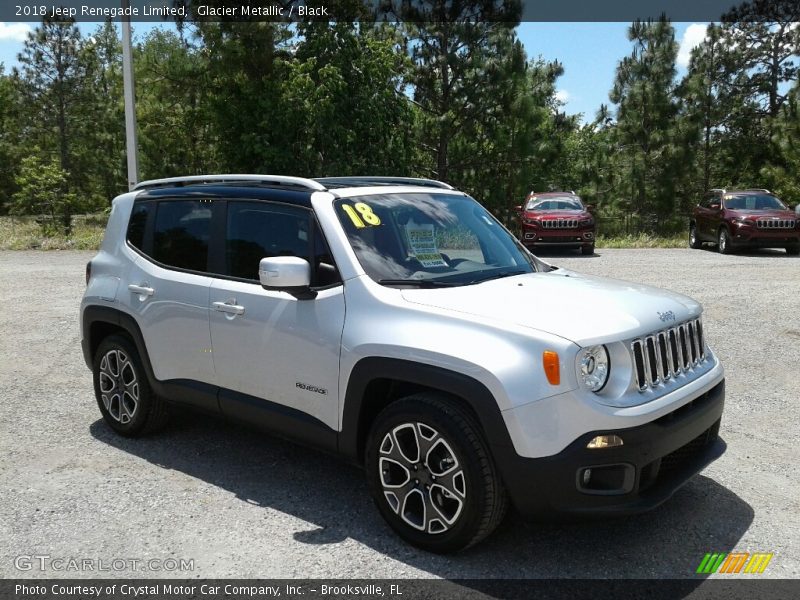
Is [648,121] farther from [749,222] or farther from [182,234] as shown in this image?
[182,234]

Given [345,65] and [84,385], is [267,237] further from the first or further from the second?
[345,65]

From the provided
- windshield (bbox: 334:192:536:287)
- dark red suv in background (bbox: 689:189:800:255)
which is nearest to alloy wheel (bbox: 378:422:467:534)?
windshield (bbox: 334:192:536:287)

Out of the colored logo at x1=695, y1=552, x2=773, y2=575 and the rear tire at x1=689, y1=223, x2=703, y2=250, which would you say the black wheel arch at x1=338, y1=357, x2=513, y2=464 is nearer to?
the colored logo at x1=695, y1=552, x2=773, y2=575

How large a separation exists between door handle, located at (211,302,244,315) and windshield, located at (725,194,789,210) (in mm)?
18447

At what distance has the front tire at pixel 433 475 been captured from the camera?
336 cm

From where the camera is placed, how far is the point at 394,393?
3.90 metres

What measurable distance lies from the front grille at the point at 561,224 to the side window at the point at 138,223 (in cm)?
1542

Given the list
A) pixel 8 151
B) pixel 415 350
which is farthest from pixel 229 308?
pixel 8 151

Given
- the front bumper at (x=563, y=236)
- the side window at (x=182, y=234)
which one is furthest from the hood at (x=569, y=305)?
the front bumper at (x=563, y=236)

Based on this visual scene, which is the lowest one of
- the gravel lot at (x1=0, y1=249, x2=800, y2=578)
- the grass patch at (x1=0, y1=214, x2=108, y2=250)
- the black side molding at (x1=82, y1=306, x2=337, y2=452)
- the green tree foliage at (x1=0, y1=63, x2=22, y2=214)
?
the gravel lot at (x1=0, y1=249, x2=800, y2=578)

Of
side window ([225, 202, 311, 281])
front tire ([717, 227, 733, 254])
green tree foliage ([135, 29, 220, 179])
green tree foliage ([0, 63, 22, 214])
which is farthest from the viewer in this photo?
green tree foliage ([0, 63, 22, 214])

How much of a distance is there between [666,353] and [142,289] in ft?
11.0

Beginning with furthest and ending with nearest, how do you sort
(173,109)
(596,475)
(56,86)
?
1. (56,86)
2. (173,109)
3. (596,475)

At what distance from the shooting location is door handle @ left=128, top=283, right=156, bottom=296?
4957 millimetres
